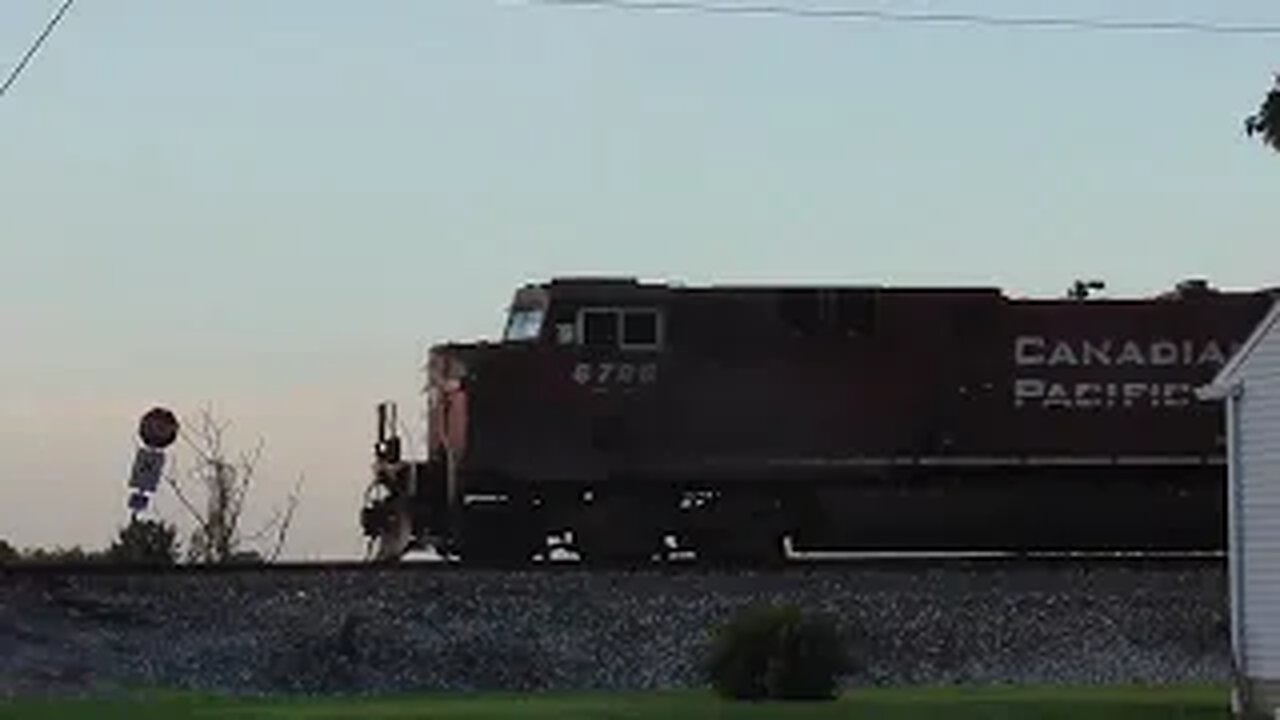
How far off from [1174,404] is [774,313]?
5322 millimetres

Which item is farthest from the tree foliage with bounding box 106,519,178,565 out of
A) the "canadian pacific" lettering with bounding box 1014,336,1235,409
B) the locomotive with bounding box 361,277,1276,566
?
the "canadian pacific" lettering with bounding box 1014,336,1235,409

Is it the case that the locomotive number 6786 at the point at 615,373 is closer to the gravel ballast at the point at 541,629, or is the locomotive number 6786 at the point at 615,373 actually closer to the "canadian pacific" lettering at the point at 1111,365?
the "canadian pacific" lettering at the point at 1111,365

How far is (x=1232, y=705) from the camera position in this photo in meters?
22.8

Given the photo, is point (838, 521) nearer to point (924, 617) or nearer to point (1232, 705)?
point (924, 617)

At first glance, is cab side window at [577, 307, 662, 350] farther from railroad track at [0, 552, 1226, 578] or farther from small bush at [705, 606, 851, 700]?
small bush at [705, 606, 851, 700]

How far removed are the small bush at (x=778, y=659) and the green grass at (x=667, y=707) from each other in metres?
0.29

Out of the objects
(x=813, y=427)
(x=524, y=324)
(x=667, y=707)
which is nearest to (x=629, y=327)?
(x=524, y=324)

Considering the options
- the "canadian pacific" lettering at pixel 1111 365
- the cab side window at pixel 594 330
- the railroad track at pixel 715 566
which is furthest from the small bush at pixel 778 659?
the "canadian pacific" lettering at pixel 1111 365

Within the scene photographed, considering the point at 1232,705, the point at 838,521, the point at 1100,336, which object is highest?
the point at 1100,336

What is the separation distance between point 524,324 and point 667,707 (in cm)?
1364

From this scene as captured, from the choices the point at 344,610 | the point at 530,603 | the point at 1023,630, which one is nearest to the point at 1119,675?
the point at 1023,630

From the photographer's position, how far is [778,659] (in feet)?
74.6

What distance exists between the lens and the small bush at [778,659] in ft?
74.6

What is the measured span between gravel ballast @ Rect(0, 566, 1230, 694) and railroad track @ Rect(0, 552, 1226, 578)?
9.2 inches
